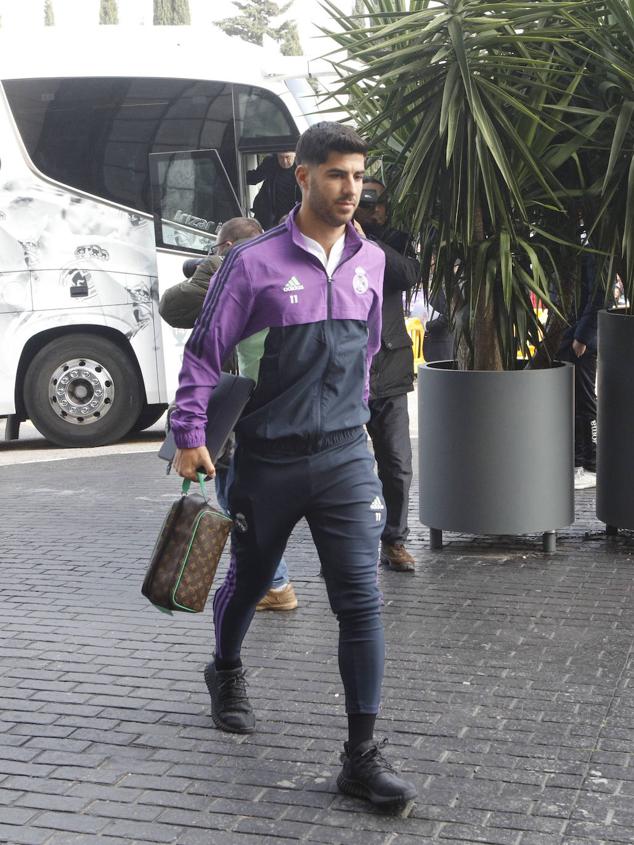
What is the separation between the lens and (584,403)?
8.94 m

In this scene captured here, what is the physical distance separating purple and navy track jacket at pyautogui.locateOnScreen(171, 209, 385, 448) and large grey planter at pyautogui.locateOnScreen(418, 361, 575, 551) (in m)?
2.73

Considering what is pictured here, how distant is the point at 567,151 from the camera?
21.2 feet

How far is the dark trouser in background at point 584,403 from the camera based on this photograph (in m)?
8.88

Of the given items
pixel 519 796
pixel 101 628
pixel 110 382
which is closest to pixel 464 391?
pixel 101 628

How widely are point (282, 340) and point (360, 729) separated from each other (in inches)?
44.5

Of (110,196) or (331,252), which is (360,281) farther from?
(110,196)

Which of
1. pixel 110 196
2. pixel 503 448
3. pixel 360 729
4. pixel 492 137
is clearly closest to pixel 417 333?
pixel 110 196

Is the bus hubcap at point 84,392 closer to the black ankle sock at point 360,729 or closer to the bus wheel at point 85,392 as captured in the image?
the bus wheel at point 85,392

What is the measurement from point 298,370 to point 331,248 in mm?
377

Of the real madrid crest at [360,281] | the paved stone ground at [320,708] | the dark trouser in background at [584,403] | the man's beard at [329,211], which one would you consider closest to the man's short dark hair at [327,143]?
the man's beard at [329,211]

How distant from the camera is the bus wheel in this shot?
39.7 ft

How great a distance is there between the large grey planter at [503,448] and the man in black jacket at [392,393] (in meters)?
0.28

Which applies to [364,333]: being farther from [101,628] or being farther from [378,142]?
[378,142]

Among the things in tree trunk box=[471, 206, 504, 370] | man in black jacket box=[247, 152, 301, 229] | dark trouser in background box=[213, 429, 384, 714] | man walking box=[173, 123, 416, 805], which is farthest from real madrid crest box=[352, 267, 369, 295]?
man in black jacket box=[247, 152, 301, 229]
